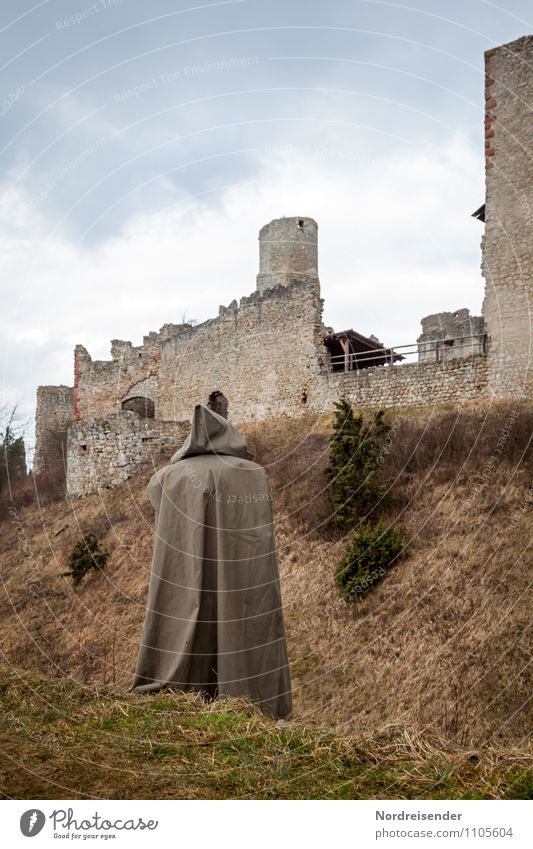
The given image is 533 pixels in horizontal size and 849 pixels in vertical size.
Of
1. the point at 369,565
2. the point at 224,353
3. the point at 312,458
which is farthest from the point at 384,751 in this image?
the point at 224,353

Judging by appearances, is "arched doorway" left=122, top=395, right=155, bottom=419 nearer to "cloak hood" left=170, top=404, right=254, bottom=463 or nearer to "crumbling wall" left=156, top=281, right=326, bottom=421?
"crumbling wall" left=156, top=281, right=326, bottom=421

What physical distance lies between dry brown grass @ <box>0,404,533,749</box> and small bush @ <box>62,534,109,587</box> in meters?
0.24

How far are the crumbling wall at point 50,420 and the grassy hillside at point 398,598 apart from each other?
49.6 feet

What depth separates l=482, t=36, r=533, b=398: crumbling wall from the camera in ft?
53.0

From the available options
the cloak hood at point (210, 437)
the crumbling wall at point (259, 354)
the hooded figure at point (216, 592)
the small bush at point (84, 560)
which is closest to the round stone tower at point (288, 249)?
the crumbling wall at point (259, 354)

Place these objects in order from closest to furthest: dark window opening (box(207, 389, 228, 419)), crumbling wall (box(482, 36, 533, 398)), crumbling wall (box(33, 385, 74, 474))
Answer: crumbling wall (box(482, 36, 533, 398)), dark window opening (box(207, 389, 228, 419)), crumbling wall (box(33, 385, 74, 474))

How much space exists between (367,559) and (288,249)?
2355 cm

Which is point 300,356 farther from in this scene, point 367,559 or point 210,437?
point 210,437

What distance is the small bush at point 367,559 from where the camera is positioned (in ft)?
34.9

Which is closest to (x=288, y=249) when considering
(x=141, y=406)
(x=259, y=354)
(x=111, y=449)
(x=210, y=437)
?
(x=141, y=406)

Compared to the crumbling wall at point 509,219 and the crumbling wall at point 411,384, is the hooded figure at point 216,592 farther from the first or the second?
the crumbling wall at point 411,384

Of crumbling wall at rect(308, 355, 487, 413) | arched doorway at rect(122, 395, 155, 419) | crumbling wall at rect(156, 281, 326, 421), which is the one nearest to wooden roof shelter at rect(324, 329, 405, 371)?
crumbling wall at rect(156, 281, 326, 421)

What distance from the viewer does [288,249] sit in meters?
32.1
